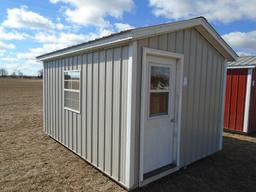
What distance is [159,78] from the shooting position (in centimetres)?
389

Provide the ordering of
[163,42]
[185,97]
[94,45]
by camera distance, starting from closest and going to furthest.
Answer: [163,42] < [94,45] < [185,97]

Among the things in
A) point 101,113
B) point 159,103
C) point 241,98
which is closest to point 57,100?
point 101,113

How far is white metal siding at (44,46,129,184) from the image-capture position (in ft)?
11.5

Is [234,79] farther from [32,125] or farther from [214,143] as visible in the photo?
[32,125]

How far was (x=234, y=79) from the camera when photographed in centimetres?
775

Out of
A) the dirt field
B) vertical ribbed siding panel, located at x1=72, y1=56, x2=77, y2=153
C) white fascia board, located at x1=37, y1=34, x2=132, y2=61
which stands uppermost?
white fascia board, located at x1=37, y1=34, x2=132, y2=61

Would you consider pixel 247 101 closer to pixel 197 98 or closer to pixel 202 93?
pixel 202 93

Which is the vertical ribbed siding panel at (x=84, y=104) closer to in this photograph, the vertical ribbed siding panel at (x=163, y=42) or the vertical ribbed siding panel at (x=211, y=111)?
the vertical ribbed siding panel at (x=163, y=42)

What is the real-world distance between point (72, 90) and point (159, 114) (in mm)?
2339

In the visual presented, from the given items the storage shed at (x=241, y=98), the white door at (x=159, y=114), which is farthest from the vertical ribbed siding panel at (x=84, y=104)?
the storage shed at (x=241, y=98)

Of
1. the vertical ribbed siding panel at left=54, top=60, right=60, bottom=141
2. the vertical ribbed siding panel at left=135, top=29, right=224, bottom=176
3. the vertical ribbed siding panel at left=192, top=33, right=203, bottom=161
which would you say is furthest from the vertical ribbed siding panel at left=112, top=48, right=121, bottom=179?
the vertical ribbed siding panel at left=54, top=60, right=60, bottom=141

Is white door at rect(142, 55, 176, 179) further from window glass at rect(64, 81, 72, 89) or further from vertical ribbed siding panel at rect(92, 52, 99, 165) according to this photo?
window glass at rect(64, 81, 72, 89)

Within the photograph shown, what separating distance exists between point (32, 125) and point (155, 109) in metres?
6.17

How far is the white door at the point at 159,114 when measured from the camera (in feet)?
12.2
